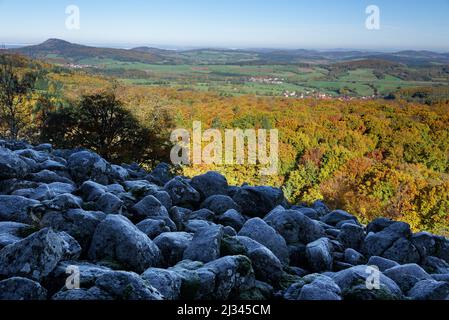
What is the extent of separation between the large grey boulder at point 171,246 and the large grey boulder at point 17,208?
89.8 inches

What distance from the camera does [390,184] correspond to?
41781mm

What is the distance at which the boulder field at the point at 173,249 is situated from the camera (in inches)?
209

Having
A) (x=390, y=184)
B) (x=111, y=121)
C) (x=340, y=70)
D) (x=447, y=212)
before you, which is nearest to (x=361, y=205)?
(x=390, y=184)

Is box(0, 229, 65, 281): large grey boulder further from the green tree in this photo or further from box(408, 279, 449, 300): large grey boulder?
the green tree

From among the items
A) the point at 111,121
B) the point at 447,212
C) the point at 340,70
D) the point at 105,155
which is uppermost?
the point at 340,70

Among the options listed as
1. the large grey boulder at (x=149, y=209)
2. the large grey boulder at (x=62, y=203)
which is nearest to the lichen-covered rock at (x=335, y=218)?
the large grey boulder at (x=149, y=209)

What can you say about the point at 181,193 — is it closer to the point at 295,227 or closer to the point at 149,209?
the point at 149,209

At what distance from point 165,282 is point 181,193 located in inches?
247

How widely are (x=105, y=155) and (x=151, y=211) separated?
60.0 feet

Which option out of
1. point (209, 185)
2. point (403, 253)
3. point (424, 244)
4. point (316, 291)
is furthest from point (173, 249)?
point (424, 244)

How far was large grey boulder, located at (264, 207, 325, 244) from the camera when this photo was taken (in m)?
9.48

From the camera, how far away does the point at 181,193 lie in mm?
11586

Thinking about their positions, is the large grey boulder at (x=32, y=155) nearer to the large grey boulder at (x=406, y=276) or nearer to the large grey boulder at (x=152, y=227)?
the large grey boulder at (x=152, y=227)
